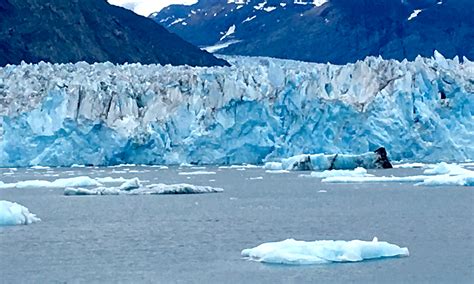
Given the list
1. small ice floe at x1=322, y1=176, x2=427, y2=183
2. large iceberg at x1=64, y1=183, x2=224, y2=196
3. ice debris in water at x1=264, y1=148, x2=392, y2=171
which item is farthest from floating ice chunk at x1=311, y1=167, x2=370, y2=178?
large iceberg at x1=64, y1=183, x2=224, y2=196

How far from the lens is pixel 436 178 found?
78.8 feet

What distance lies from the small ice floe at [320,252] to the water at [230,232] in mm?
145

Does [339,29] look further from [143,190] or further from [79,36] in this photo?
[143,190]

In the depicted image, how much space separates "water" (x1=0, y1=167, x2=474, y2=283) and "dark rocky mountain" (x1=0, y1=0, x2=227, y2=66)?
121 feet

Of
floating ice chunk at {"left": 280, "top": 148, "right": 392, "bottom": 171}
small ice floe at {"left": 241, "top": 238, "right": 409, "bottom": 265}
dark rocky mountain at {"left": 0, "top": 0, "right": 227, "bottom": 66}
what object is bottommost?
floating ice chunk at {"left": 280, "top": 148, "right": 392, "bottom": 171}

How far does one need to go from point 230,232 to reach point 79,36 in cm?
5074

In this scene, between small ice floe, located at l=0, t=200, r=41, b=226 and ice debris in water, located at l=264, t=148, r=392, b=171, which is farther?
ice debris in water, located at l=264, t=148, r=392, b=171

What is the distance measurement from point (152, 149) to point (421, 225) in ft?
56.5

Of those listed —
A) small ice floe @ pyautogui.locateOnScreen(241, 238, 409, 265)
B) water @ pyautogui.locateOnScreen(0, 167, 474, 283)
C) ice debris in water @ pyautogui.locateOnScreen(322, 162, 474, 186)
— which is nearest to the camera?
water @ pyautogui.locateOnScreen(0, 167, 474, 283)

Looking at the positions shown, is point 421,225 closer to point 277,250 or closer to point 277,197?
point 277,250

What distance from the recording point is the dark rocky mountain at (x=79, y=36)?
6044 centimetres

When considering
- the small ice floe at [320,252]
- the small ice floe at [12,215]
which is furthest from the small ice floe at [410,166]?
the small ice floe at [320,252]

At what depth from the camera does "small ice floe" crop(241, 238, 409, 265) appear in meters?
11.8

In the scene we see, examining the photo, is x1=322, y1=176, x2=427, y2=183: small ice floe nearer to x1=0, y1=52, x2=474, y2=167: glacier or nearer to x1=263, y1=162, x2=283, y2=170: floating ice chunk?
x1=263, y1=162, x2=283, y2=170: floating ice chunk
